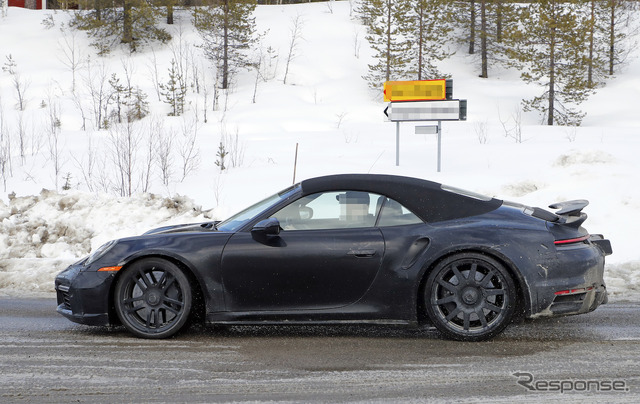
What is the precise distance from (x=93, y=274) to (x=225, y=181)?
10144 millimetres

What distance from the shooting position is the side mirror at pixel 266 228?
18.8 feet

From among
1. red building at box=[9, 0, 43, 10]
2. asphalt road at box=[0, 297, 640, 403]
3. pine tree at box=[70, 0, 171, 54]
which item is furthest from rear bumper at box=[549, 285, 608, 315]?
red building at box=[9, 0, 43, 10]

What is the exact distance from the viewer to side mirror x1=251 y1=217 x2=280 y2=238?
18.8ft

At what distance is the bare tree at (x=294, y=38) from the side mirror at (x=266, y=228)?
3496 cm

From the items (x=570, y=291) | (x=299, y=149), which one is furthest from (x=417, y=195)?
(x=299, y=149)


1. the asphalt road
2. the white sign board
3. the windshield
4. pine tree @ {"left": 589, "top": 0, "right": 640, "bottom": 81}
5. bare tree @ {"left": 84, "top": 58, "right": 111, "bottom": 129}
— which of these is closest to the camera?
the asphalt road

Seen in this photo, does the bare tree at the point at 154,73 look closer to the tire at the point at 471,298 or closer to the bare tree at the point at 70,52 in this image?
the bare tree at the point at 70,52

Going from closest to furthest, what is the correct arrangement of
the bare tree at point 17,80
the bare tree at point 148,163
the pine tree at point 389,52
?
1. the bare tree at point 148,163
2. the bare tree at point 17,80
3. the pine tree at point 389,52

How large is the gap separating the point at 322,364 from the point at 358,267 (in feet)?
2.96

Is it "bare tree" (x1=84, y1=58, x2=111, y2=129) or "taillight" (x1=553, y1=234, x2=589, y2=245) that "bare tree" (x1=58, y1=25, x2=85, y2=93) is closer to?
"bare tree" (x1=84, y1=58, x2=111, y2=129)

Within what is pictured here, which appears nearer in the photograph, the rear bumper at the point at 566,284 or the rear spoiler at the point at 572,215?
the rear bumper at the point at 566,284

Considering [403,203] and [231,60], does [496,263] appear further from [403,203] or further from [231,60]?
[231,60]

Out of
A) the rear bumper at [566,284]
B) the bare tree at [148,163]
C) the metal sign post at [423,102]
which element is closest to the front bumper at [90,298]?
the rear bumper at [566,284]

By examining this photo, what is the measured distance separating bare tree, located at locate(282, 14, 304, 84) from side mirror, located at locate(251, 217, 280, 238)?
115 feet
